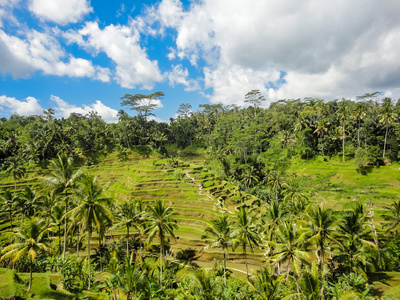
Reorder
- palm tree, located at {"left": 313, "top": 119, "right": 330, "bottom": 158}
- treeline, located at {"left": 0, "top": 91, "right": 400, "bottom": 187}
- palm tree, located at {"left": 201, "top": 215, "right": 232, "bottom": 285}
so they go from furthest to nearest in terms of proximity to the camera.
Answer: palm tree, located at {"left": 313, "top": 119, "right": 330, "bottom": 158} → treeline, located at {"left": 0, "top": 91, "right": 400, "bottom": 187} → palm tree, located at {"left": 201, "top": 215, "right": 232, "bottom": 285}

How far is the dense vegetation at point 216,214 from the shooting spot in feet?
64.1

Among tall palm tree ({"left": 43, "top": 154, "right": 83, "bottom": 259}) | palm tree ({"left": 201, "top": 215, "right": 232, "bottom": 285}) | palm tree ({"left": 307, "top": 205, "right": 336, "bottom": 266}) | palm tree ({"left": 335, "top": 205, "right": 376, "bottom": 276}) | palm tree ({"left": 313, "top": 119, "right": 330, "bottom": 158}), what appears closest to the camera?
palm tree ({"left": 307, "top": 205, "right": 336, "bottom": 266})

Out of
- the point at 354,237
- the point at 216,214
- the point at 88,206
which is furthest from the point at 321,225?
the point at 88,206

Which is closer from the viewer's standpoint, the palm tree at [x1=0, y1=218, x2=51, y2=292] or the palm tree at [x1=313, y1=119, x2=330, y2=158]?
the palm tree at [x1=0, y1=218, x2=51, y2=292]

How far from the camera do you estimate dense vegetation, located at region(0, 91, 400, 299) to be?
1955cm

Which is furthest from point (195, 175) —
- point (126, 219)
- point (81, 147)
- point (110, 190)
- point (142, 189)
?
point (81, 147)

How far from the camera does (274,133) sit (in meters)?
85.2

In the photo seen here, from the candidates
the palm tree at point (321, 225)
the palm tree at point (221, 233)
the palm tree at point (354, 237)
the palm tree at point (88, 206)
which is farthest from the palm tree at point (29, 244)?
the palm tree at point (354, 237)

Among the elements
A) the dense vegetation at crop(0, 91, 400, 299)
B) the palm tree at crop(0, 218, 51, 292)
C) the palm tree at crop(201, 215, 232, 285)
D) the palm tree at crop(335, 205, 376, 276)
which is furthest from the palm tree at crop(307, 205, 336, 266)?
the palm tree at crop(0, 218, 51, 292)

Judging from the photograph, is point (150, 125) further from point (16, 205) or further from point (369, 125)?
point (369, 125)

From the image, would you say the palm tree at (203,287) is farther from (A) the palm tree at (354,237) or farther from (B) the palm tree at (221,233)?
(A) the palm tree at (354,237)

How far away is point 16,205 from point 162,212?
27.1 meters

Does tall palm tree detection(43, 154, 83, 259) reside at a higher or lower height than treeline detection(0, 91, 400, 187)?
lower

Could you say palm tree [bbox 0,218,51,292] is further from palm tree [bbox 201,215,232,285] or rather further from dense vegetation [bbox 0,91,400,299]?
palm tree [bbox 201,215,232,285]
